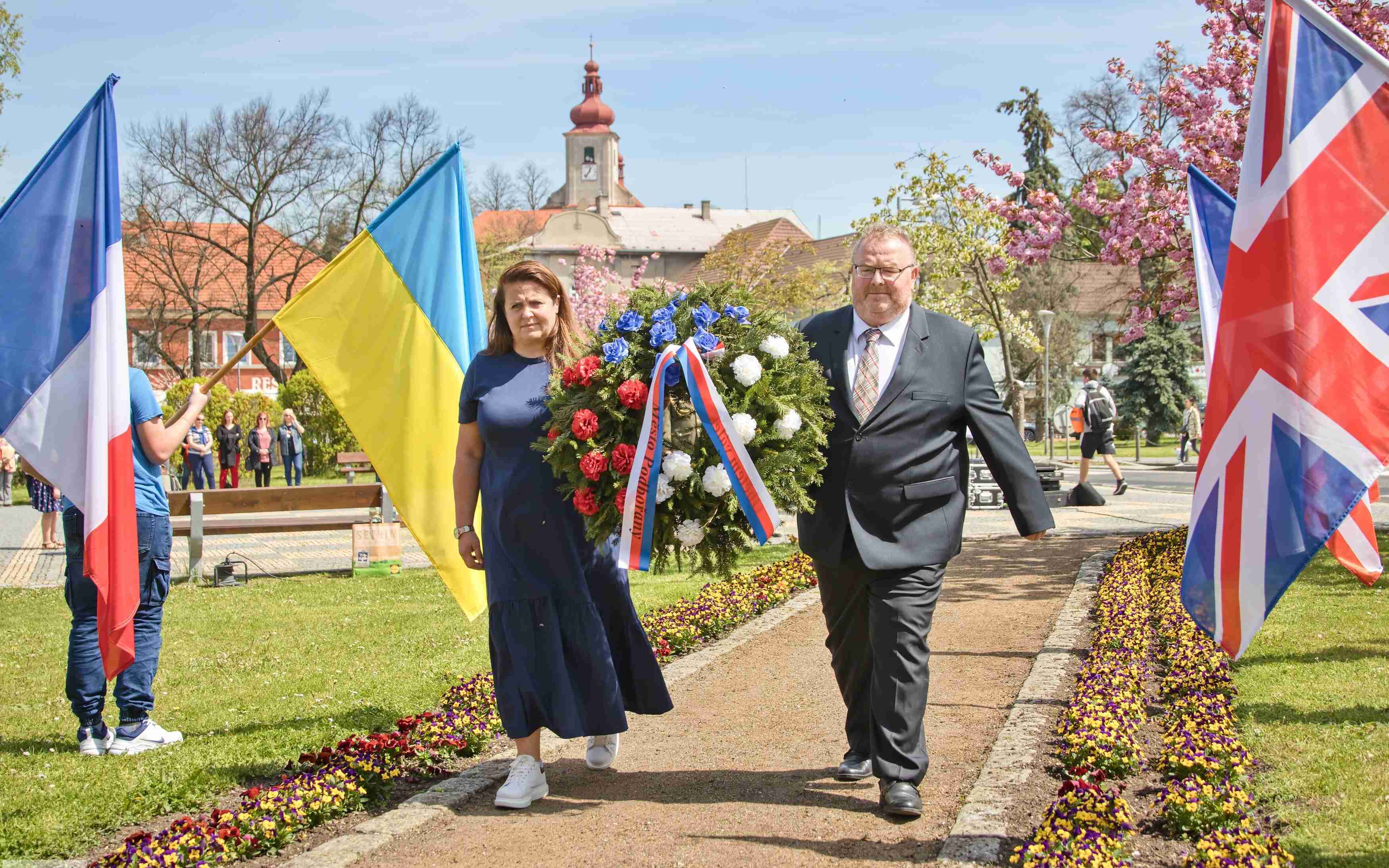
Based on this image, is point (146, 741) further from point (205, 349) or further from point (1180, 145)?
point (205, 349)

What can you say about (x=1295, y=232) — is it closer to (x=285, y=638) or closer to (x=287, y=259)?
(x=285, y=638)

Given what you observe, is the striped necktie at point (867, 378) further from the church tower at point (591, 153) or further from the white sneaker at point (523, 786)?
the church tower at point (591, 153)

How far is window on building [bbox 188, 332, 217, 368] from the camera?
49438 mm

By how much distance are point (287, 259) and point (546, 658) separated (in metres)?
48.7

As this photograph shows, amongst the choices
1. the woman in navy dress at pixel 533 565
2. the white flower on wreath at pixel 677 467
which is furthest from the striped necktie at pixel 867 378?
the woman in navy dress at pixel 533 565

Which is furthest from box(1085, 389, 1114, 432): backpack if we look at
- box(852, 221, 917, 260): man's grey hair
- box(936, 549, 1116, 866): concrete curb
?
box(852, 221, 917, 260): man's grey hair

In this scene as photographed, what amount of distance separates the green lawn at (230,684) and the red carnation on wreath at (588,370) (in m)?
2.17

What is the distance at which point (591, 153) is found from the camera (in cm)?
12056

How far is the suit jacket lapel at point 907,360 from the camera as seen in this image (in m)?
4.60

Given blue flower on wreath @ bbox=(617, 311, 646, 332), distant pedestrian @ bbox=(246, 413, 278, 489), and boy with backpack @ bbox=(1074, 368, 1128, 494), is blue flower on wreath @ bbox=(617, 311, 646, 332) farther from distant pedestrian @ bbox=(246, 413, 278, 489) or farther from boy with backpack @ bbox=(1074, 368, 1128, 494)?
distant pedestrian @ bbox=(246, 413, 278, 489)

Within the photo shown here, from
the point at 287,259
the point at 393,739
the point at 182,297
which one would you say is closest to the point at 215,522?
the point at 393,739

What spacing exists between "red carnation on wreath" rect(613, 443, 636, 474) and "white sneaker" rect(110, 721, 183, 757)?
8.99 ft

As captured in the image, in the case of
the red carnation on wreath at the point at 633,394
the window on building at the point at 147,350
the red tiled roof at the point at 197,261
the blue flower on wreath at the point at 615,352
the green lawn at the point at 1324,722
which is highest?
the red tiled roof at the point at 197,261

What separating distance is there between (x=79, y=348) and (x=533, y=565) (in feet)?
6.56
